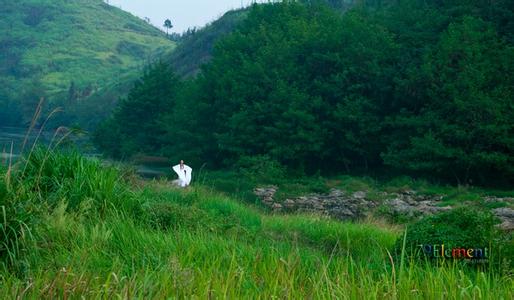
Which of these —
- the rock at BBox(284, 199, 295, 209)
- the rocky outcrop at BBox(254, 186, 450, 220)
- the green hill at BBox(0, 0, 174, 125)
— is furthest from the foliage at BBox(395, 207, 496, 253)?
the green hill at BBox(0, 0, 174, 125)

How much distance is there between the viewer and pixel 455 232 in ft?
30.9

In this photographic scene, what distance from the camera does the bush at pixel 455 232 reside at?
9.13 metres

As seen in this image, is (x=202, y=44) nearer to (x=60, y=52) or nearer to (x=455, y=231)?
(x=60, y=52)

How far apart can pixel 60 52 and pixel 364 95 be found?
137 metres

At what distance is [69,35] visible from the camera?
181 metres

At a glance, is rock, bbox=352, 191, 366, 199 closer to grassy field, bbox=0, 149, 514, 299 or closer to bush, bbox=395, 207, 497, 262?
grassy field, bbox=0, 149, 514, 299

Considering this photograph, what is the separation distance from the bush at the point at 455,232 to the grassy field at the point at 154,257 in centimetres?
98

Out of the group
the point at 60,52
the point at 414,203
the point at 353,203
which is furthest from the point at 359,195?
the point at 60,52

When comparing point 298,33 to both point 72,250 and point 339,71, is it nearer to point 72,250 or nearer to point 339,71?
point 339,71

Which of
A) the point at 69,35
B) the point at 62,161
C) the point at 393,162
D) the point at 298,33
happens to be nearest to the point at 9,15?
the point at 69,35

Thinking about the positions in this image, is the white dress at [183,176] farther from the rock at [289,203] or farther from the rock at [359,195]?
the rock at [359,195]

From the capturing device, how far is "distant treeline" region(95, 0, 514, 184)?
34.3 metres

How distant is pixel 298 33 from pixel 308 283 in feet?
140

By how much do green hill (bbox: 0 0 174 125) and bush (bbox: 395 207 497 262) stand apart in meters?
107
